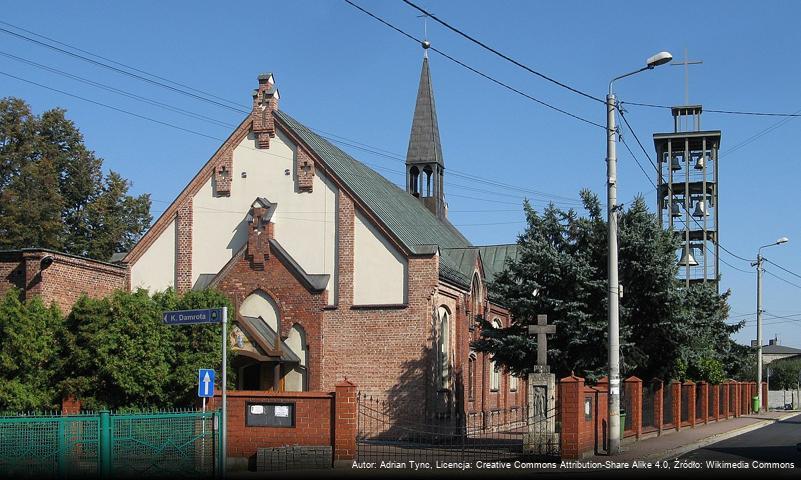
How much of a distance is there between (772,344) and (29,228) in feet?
396

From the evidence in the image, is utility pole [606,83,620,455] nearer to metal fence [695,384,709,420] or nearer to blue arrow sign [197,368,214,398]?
blue arrow sign [197,368,214,398]

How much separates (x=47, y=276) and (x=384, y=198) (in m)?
13.3

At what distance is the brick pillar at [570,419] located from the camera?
21125 millimetres

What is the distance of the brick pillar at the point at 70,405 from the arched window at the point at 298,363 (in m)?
7.52

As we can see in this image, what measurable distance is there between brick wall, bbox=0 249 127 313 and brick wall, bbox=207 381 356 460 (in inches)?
379

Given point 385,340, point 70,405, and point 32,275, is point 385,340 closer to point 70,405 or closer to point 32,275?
point 70,405

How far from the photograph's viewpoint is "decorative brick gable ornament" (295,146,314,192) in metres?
32.7

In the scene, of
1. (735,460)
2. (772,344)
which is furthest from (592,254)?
(772,344)

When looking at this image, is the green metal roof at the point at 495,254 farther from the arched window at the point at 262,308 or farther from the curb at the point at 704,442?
the arched window at the point at 262,308

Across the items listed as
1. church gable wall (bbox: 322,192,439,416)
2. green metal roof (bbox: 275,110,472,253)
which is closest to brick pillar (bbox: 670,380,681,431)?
church gable wall (bbox: 322,192,439,416)

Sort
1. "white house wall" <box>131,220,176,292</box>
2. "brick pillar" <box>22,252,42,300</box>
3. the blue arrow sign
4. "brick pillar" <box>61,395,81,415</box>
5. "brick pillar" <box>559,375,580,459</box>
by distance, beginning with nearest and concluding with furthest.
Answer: the blue arrow sign → "brick pillar" <box>559,375,580,459</box> → "brick pillar" <box>61,395,81,415</box> → "brick pillar" <box>22,252,42,300</box> → "white house wall" <box>131,220,176,292</box>

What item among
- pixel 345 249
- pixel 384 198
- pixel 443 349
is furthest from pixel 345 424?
pixel 384 198

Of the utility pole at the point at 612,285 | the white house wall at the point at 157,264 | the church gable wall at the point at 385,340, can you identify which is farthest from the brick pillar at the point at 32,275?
the utility pole at the point at 612,285

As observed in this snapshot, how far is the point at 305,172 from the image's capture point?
32.8m
